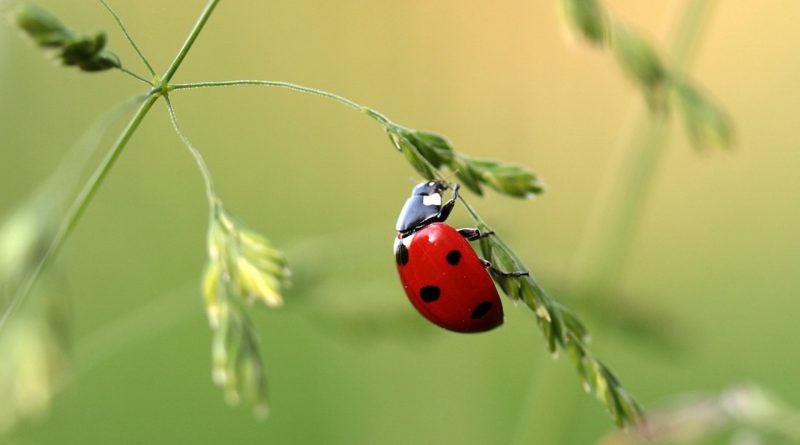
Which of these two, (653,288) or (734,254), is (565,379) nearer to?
(653,288)

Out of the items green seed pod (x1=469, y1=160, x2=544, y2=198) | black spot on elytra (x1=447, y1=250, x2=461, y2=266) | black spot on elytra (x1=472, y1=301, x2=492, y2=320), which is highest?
black spot on elytra (x1=447, y1=250, x2=461, y2=266)

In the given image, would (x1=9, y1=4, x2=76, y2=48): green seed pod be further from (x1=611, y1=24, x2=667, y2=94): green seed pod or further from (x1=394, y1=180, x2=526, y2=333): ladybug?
(x1=611, y1=24, x2=667, y2=94): green seed pod

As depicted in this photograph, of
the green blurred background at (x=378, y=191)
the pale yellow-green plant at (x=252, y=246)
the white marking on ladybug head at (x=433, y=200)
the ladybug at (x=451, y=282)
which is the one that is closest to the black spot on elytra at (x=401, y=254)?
the ladybug at (x=451, y=282)

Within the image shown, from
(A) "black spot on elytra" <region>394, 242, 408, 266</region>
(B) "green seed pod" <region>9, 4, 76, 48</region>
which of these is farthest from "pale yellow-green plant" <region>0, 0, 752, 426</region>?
(A) "black spot on elytra" <region>394, 242, 408, 266</region>

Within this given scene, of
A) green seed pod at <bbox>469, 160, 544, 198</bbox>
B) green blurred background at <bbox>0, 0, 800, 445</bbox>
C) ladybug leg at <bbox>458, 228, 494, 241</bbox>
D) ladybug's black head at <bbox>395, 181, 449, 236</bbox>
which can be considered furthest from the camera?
green blurred background at <bbox>0, 0, 800, 445</bbox>

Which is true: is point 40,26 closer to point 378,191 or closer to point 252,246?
point 252,246

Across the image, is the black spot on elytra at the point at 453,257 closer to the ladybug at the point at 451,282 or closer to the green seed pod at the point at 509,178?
the ladybug at the point at 451,282

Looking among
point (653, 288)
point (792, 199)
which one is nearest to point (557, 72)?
point (653, 288)
